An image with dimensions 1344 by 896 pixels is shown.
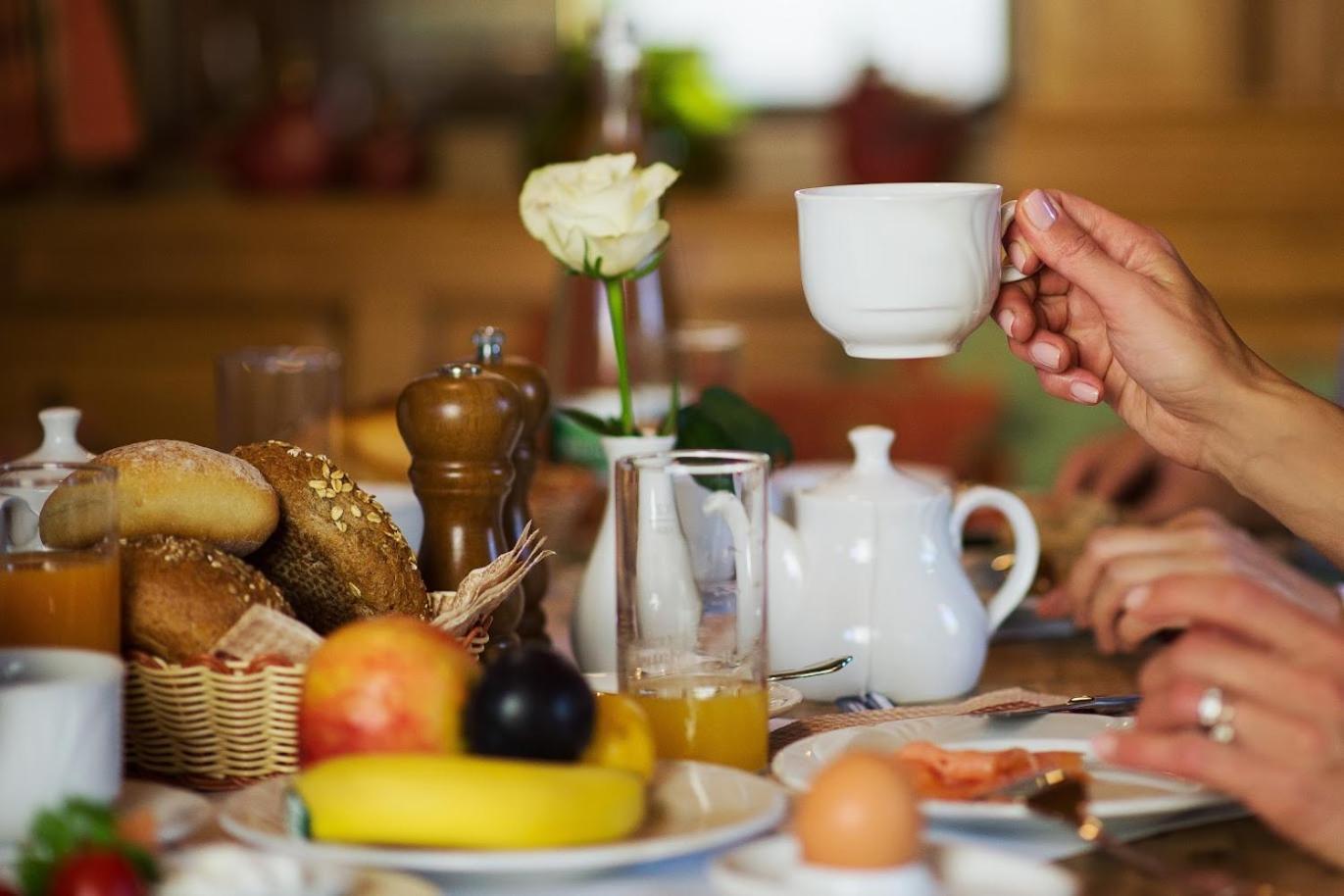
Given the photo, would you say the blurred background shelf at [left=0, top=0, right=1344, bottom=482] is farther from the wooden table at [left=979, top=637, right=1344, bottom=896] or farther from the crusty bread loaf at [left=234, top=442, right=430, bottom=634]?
the wooden table at [left=979, top=637, right=1344, bottom=896]

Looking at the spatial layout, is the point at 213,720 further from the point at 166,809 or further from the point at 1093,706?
the point at 1093,706

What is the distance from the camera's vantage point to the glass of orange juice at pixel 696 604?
0.92 m

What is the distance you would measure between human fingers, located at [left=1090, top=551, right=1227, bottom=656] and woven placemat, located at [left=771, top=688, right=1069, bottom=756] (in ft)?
0.36

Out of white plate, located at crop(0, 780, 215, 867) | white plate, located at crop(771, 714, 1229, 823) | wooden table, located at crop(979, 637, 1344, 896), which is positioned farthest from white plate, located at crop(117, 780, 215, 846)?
wooden table, located at crop(979, 637, 1344, 896)

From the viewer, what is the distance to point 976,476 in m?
2.58

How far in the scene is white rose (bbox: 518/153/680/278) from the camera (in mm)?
1132

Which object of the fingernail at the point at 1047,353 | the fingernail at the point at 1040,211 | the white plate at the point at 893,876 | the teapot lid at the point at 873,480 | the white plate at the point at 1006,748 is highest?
the fingernail at the point at 1040,211

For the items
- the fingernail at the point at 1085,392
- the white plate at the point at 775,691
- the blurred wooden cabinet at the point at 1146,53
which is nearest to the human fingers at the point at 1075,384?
the fingernail at the point at 1085,392

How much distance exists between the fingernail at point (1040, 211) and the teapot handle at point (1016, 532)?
189 mm

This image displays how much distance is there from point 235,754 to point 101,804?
200 millimetres

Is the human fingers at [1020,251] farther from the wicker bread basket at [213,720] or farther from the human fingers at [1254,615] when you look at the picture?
the wicker bread basket at [213,720]

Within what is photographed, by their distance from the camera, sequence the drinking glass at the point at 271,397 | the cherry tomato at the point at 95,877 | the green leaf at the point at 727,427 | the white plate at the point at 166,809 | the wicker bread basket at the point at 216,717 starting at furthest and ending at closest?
the drinking glass at the point at 271,397 → the green leaf at the point at 727,427 → the wicker bread basket at the point at 216,717 → the white plate at the point at 166,809 → the cherry tomato at the point at 95,877

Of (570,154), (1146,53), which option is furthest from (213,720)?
(1146,53)

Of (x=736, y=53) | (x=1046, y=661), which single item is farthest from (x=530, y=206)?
(x=736, y=53)
